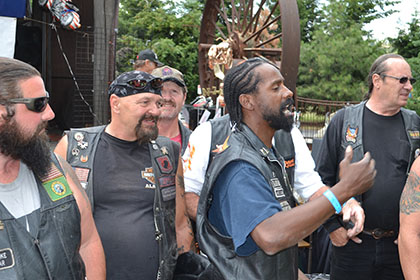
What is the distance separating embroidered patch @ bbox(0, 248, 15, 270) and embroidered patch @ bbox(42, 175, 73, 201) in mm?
269

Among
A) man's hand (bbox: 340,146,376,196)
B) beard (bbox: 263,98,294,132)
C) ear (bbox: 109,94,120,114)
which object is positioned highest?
beard (bbox: 263,98,294,132)

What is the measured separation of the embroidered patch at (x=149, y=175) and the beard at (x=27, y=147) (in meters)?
0.86

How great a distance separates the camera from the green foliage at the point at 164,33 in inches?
686

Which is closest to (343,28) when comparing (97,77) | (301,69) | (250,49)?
(301,69)

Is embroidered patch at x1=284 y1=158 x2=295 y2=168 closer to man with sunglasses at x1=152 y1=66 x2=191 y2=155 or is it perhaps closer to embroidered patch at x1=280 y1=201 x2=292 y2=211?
embroidered patch at x1=280 y1=201 x2=292 y2=211

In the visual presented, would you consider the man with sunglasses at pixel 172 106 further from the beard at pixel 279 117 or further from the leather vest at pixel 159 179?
the beard at pixel 279 117

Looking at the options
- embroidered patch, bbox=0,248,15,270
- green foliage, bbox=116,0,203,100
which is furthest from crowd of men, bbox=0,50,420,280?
green foliage, bbox=116,0,203,100

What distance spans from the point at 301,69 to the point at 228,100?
20.3 m

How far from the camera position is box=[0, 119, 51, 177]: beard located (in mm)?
1790

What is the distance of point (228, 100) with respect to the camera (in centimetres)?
236

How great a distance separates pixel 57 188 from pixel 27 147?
8.6 inches

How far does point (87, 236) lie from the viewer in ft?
7.01

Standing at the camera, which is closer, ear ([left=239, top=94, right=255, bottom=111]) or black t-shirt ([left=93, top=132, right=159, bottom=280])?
ear ([left=239, top=94, right=255, bottom=111])

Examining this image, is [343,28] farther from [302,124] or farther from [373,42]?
[302,124]
